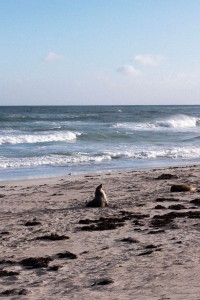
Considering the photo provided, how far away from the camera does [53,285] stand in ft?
24.4

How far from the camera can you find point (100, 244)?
9.52 m

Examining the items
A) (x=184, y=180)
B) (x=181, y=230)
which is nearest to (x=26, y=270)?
(x=181, y=230)

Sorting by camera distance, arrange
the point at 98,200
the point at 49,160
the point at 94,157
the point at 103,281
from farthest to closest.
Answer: the point at 94,157 < the point at 49,160 < the point at 98,200 < the point at 103,281

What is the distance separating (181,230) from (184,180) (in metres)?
8.03

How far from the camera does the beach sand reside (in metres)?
7.18

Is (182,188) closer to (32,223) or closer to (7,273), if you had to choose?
(32,223)

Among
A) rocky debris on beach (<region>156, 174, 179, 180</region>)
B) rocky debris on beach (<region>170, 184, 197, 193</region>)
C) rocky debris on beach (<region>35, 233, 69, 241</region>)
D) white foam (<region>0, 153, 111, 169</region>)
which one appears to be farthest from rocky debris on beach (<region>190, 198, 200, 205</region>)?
white foam (<region>0, 153, 111, 169</region>)

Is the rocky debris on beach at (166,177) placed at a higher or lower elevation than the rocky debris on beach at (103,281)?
higher

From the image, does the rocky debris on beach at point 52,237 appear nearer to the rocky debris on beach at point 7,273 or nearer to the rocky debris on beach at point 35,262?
the rocky debris on beach at point 35,262

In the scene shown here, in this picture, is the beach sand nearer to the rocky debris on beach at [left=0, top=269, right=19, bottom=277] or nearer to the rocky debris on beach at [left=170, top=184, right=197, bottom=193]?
the rocky debris on beach at [left=0, top=269, right=19, bottom=277]

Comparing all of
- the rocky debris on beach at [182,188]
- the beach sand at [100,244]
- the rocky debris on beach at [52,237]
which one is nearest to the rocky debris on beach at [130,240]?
the beach sand at [100,244]

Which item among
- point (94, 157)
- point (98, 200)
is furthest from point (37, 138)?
point (98, 200)

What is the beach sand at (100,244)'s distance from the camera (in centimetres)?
718

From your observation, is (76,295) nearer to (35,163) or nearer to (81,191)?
(81,191)
